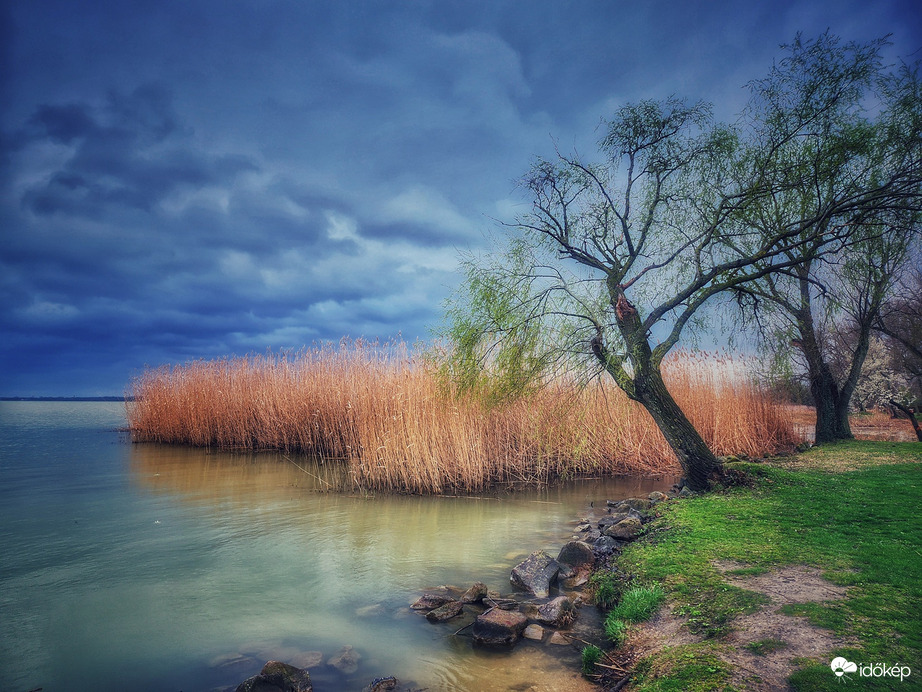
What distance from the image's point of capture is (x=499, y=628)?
405 centimetres

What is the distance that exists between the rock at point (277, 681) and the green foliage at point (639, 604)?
2444 mm

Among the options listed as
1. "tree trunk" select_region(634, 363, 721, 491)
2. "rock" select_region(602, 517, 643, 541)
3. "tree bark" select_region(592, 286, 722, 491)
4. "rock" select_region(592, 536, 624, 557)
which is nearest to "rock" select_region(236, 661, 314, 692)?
"rock" select_region(592, 536, 624, 557)

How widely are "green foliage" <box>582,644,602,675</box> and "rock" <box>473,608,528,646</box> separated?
598mm

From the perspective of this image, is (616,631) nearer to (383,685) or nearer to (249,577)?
(383,685)

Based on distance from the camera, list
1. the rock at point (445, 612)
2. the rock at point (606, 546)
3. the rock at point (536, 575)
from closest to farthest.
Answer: the rock at point (445, 612) → the rock at point (536, 575) → the rock at point (606, 546)

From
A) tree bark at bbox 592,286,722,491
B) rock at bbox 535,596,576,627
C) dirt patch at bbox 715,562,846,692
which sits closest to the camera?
dirt patch at bbox 715,562,846,692

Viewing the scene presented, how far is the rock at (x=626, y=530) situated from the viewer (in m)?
6.20

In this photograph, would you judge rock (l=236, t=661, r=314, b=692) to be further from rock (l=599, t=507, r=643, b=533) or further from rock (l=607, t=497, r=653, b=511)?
rock (l=607, t=497, r=653, b=511)

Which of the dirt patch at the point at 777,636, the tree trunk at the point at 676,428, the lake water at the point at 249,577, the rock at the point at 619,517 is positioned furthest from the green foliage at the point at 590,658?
the tree trunk at the point at 676,428

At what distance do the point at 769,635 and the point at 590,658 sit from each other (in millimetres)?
1174

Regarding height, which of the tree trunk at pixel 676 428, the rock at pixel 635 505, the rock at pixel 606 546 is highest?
the tree trunk at pixel 676 428

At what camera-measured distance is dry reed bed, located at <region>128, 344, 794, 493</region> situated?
33.6 ft

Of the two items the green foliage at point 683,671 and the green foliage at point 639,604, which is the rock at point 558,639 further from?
the green foliage at point 683,671

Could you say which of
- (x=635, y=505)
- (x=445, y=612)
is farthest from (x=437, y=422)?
(x=445, y=612)
